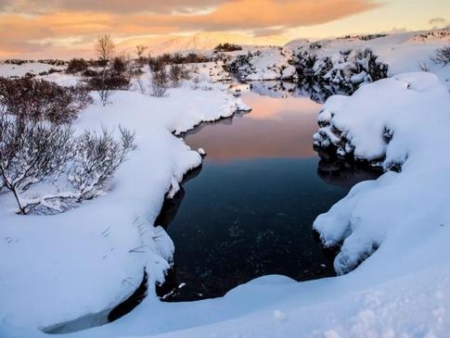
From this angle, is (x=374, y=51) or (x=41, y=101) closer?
(x=41, y=101)

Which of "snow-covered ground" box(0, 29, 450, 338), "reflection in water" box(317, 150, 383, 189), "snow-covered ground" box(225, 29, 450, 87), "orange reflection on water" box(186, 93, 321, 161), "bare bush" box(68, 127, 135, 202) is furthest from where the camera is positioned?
"snow-covered ground" box(225, 29, 450, 87)

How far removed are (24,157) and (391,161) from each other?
14608 mm

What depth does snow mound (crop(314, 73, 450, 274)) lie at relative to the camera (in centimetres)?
938

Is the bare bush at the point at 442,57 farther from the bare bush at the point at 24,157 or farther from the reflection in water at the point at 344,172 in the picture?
the bare bush at the point at 24,157

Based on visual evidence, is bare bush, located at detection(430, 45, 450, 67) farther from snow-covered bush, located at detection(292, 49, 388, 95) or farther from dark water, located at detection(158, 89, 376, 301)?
dark water, located at detection(158, 89, 376, 301)

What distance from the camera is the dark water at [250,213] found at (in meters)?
11.2

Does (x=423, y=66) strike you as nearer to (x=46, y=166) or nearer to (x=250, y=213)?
(x=250, y=213)

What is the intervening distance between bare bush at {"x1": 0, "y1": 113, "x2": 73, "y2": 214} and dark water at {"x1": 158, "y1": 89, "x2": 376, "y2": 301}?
470cm

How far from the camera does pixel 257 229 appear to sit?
44.4 feet

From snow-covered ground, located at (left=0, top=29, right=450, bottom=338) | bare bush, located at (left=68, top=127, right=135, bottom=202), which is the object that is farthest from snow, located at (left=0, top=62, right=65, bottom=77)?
snow-covered ground, located at (left=0, top=29, right=450, bottom=338)

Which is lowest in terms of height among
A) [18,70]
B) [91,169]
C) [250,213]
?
[250,213]

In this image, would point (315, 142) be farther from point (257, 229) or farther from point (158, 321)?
point (158, 321)

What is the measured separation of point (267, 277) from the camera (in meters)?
9.45

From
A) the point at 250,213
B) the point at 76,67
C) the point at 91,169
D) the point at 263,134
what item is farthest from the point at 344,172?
the point at 76,67
